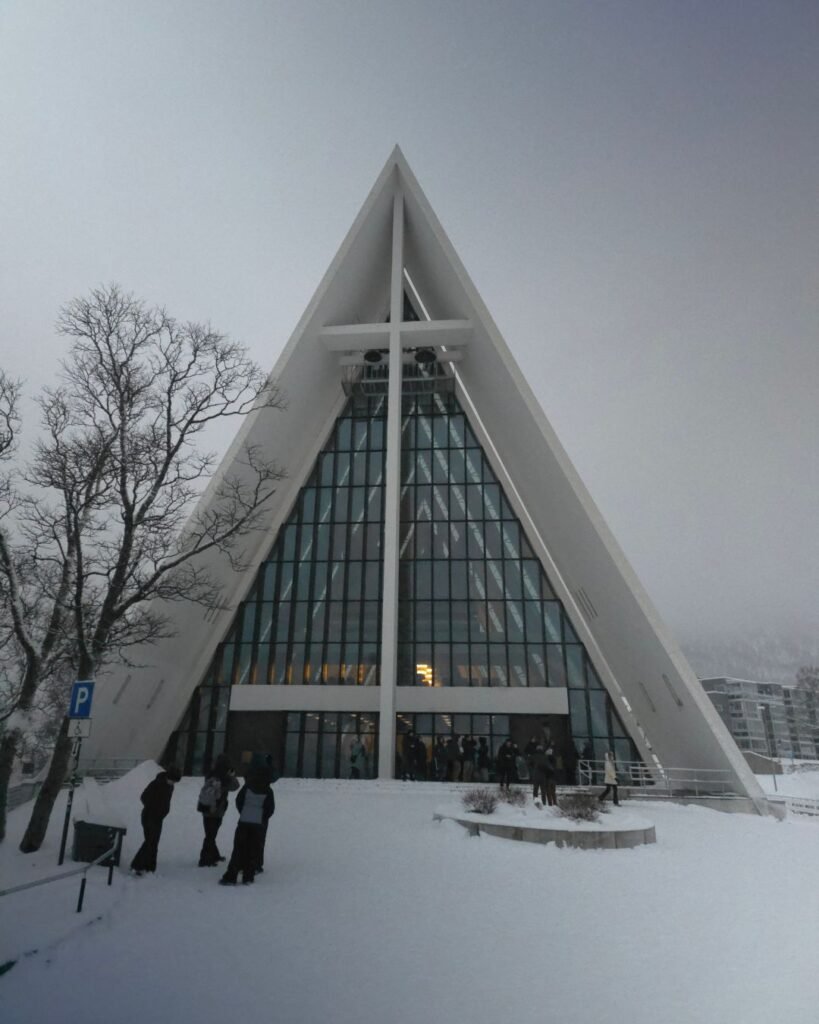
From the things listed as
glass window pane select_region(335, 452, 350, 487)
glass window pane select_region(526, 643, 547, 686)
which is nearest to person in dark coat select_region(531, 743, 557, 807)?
glass window pane select_region(526, 643, 547, 686)

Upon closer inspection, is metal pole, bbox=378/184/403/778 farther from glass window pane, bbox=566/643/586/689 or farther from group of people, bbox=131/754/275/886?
group of people, bbox=131/754/275/886

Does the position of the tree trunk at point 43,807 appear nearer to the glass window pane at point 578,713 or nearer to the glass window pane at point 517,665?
the glass window pane at point 517,665

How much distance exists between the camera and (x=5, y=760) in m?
7.42

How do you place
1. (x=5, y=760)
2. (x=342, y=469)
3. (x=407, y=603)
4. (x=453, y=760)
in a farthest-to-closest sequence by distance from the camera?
(x=342, y=469) → (x=407, y=603) → (x=453, y=760) → (x=5, y=760)

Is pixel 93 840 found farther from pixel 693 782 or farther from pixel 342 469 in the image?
pixel 342 469

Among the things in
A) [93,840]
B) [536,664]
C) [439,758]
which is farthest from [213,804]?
[536,664]

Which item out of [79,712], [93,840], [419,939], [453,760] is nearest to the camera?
[419,939]

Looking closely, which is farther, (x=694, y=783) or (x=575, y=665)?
(x=575, y=665)

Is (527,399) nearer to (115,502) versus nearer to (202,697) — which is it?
(115,502)

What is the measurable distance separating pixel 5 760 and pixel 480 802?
719cm

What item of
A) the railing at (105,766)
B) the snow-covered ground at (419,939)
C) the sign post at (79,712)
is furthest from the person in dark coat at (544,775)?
the railing at (105,766)

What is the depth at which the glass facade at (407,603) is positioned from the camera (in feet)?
72.6

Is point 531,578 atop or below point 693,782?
atop

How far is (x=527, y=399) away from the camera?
1950cm
